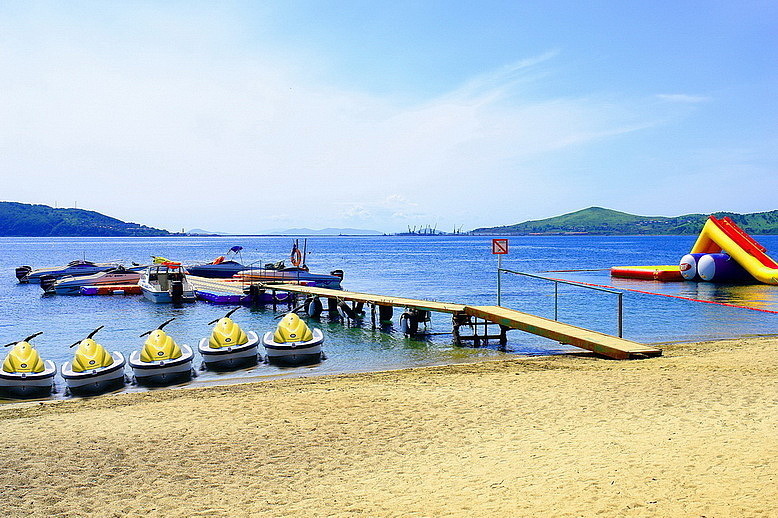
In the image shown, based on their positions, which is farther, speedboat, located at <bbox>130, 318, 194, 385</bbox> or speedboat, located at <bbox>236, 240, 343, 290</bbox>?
speedboat, located at <bbox>236, 240, 343, 290</bbox>

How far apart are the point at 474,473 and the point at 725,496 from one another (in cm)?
243

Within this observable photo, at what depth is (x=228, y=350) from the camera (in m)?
15.9

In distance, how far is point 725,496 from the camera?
5238mm

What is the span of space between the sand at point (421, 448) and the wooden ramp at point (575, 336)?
168 cm

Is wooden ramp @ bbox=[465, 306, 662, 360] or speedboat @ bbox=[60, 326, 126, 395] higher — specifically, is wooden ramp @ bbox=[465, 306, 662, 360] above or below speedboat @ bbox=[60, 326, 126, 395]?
above

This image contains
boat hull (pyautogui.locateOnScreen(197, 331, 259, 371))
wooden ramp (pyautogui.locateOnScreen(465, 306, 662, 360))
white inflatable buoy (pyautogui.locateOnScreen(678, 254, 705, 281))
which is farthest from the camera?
white inflatable buoy (pyautogui.locateOnScreen(678, 254, 705, 281))

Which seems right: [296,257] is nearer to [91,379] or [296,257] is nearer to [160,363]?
[160,363]

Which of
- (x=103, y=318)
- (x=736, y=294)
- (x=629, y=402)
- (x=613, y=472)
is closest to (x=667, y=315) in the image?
(x=736, y=294)

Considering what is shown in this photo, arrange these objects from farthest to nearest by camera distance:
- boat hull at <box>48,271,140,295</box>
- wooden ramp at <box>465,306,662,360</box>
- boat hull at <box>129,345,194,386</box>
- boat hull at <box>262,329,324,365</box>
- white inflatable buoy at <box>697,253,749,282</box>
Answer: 1. boat hull at <box>48,271,140,295</box>
2. white inflatable buoy at <box>697,253,749,282</box>
3. boat hull at <box>262,329,324,365</box>
4. boat hull at <box>129,345,194,386</box>
5. wooden ramp at <box>465,306,662,360</box>

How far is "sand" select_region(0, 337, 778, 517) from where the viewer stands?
5711mm

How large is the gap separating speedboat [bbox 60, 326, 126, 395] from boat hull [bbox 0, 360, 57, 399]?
1.42ft

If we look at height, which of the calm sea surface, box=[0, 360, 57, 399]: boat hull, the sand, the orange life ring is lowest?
the calm sea surface

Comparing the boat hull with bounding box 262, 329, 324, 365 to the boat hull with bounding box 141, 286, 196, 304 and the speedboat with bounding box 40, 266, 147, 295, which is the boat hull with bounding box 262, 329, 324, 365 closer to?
the boat hull with bounding box 141, 286, 196, 304

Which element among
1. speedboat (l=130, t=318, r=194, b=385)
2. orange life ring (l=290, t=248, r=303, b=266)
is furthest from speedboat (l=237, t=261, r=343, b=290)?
speedboat (l=130, t=318, r=194, b=385)
